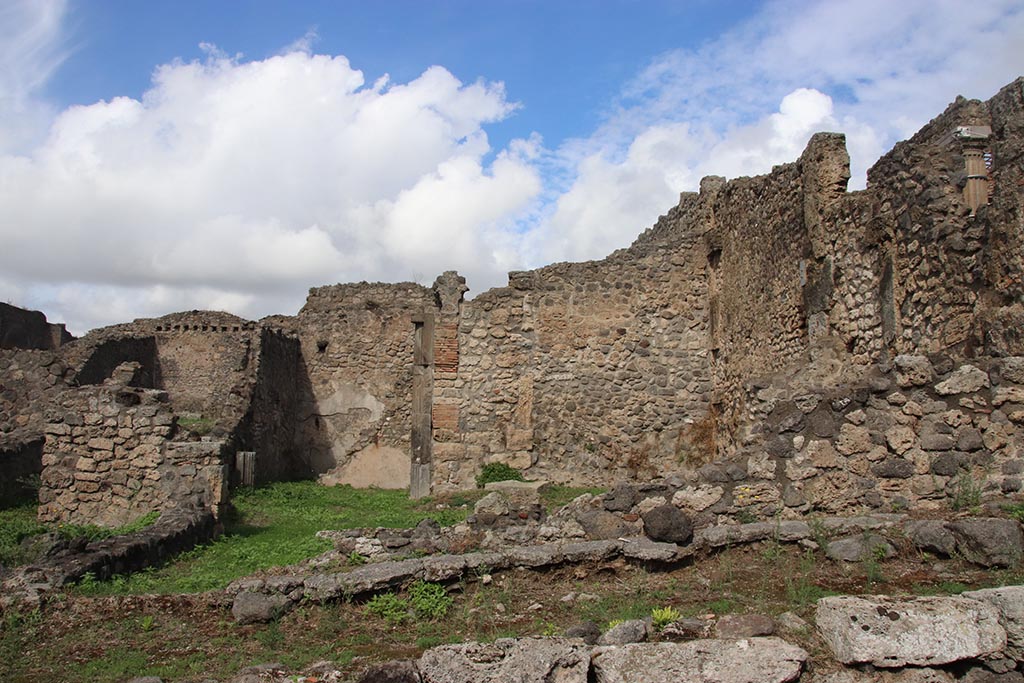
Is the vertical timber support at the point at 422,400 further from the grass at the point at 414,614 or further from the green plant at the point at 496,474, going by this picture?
the grass at the point at 414,614

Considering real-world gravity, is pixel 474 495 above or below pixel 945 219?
below

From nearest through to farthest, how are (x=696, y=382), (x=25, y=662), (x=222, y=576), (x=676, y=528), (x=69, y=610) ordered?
(x=25, y=662) → (x=69, y=610) → (x=676, y=528) → (x=222, y=576) → (x=696, y=382)

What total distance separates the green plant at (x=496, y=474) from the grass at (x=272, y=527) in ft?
3.46

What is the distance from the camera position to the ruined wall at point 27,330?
25172 mm

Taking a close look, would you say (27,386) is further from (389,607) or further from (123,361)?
(389,607)

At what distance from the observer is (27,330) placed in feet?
85.9

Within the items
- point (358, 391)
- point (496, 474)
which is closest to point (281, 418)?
point (358, 391)

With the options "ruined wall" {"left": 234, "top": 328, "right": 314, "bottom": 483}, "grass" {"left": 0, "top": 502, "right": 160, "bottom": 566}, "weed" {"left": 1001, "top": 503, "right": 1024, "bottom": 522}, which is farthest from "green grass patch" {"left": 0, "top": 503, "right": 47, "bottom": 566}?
"weed" {"left": 1001, "top": 503, "right": 1024, "bottom": 522}

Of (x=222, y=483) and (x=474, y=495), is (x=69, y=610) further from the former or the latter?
(x=474, y=495)

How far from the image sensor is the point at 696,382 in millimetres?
12844

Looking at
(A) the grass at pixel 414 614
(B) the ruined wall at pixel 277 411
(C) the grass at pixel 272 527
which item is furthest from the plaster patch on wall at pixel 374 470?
(A) the grass at pixel 414 614

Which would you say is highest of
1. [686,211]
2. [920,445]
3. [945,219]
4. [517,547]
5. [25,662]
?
[686,211]

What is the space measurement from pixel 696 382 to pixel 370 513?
5.55m

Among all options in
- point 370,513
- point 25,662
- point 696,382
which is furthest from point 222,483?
point 696,382
